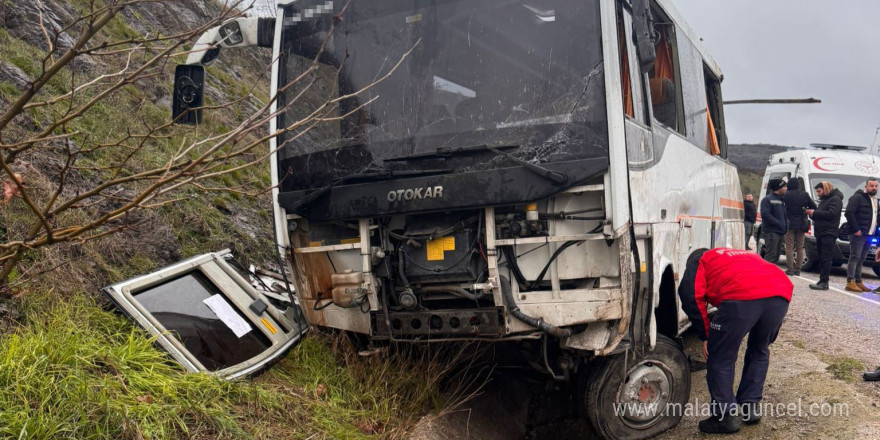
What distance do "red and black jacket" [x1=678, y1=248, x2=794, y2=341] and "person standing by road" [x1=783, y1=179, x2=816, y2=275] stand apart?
845 centimetres

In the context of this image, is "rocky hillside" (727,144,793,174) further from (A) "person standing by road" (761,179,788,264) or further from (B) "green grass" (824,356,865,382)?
(B) "green grass" (824,356,865,382)

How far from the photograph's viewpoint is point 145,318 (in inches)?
181

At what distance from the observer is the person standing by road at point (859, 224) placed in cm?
1052

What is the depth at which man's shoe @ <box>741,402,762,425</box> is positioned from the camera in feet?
16.0

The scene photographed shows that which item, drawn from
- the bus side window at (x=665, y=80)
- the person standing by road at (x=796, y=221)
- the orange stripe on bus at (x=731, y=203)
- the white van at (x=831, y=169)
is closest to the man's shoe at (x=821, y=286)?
the person standing by road at (x=796, y=221)

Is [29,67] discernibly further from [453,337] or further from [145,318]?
[453,337]

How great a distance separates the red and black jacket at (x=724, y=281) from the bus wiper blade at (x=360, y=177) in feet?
6.37

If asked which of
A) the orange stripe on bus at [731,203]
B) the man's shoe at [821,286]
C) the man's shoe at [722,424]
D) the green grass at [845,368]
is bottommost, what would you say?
the man's shoe at [821,286]

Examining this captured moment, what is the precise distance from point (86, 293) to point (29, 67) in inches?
144

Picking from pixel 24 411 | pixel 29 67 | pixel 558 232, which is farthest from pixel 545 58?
pixel 29 67

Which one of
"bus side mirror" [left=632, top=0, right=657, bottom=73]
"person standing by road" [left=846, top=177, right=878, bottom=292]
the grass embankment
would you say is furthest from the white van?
the grass embankment

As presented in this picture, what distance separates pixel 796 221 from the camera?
1246cm

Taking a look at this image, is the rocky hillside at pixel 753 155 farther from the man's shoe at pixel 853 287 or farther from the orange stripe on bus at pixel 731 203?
the orange stripe on bus at pixel 731 203

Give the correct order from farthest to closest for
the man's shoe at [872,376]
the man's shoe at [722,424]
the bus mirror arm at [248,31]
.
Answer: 1. the man's shoe at [872,376]
2. the bus mirror arm at [248,31]
3. the man's shoe at [722,424]
